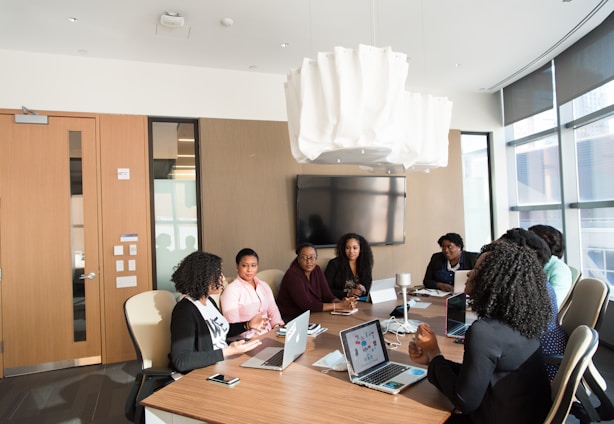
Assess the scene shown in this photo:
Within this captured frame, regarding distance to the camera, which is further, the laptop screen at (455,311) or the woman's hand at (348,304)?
the woman's hand at (348,304)

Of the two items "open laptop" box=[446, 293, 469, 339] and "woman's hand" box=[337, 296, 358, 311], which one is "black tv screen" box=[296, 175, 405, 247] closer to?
"woman's hand" box=[337, 296, 358, 311]

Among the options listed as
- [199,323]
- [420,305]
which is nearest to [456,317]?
[420,305]

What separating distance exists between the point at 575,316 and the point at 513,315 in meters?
1.55

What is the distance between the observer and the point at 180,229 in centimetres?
464

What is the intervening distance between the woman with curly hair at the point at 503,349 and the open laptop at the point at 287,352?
0.66m

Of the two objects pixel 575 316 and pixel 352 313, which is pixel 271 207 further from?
pixel 575 316

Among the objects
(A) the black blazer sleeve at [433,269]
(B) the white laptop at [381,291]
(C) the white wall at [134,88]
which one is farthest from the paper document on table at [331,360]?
(C) the white wall at [134,88]

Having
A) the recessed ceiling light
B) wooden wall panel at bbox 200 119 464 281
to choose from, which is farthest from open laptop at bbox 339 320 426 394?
the recessed ceiling light

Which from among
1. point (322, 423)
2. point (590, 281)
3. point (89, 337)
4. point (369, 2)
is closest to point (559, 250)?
point (590, 281)

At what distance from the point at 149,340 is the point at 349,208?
3221 mm

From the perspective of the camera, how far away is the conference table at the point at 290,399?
1.51 metres

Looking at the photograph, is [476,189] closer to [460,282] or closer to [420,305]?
[460,282]

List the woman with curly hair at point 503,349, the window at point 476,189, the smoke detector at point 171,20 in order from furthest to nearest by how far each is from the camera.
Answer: the window at point 476,189
the smoke detector at point 171,20
the woman with curly hair at point 503,349

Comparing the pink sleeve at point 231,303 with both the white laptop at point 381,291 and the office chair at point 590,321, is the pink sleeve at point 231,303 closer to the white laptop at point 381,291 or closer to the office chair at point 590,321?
the white laptop at point 381,291
